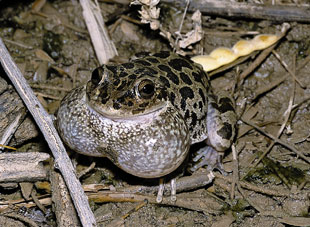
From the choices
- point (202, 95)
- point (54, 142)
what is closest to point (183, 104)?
point (202, 95)

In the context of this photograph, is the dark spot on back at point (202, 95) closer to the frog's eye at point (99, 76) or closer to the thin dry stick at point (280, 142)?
the thin dry stick at point (280, 142)

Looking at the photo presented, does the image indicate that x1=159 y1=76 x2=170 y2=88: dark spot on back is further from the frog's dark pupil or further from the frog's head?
the frog's dark pupil

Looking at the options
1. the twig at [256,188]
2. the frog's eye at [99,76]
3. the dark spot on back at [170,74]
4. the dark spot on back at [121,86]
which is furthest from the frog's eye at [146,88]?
the twig at [256,188]

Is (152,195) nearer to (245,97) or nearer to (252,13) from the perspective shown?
(245,97)

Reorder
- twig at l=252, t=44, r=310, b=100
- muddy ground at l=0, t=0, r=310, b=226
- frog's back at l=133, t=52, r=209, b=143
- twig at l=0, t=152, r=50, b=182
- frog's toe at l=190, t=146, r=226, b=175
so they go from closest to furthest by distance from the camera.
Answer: twig at l=0, t=152, r=50, b=182, frog's back at l=133, t=52, r=209, b=143, muddy ground at l=0, t=0, r=310, b=226, frog's toe at l=190, t=146, r=226, b=175, twig at l=252, t=44, r=310, b=100

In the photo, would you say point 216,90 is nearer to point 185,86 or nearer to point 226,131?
point 226,131

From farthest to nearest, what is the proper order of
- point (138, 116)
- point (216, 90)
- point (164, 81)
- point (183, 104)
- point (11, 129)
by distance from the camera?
point (216, 90) < point (11, 129) < point (183, 104) < point (164, 81) < point (138, 116)

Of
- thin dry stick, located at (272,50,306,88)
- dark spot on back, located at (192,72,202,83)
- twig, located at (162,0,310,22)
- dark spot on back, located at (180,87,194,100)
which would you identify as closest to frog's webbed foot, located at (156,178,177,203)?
dark spot on back, located at (180,87,194,100)

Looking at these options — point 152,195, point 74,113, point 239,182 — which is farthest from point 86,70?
point 239,182
